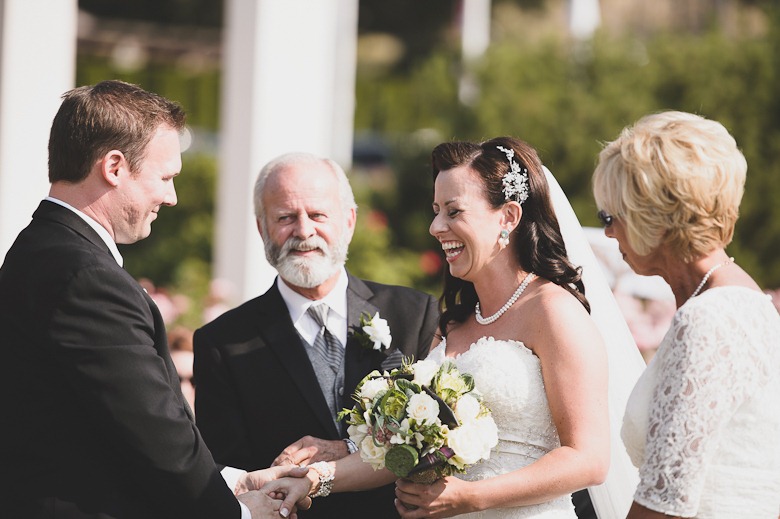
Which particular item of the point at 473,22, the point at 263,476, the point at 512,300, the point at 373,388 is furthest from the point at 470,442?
the point at 473,22

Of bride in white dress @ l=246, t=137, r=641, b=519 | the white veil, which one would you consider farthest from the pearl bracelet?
the white veil

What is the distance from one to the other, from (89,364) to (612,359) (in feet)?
7.26

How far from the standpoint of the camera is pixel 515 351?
3.64 m

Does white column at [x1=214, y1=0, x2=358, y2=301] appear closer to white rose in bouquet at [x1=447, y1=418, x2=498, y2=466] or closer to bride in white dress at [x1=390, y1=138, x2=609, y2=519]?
bride in white dress at [x1=390, y1=138, x2=609, y2=519]

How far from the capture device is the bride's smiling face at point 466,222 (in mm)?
3799

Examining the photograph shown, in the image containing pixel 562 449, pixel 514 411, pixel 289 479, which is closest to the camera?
pixel 562 449

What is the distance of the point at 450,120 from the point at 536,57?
1470 millimetres

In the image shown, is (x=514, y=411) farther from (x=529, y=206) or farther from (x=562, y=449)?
(x=529, y=206)

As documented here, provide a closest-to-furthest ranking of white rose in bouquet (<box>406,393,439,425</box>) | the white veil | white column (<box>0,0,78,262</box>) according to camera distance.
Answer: white rose in bouquet (<box>406,393,439,425</box>)
the white veil
white column (<box>0,0,78,262</box>)

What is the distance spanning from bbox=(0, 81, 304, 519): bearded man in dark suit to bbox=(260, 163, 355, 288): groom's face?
119 centimetres

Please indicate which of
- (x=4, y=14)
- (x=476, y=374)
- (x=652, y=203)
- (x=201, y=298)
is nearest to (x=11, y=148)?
(x=4, y=14)

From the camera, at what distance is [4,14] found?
728 centimetres

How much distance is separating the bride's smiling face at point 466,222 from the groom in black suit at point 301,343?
0.63m

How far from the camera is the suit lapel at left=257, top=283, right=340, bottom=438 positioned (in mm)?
4137
